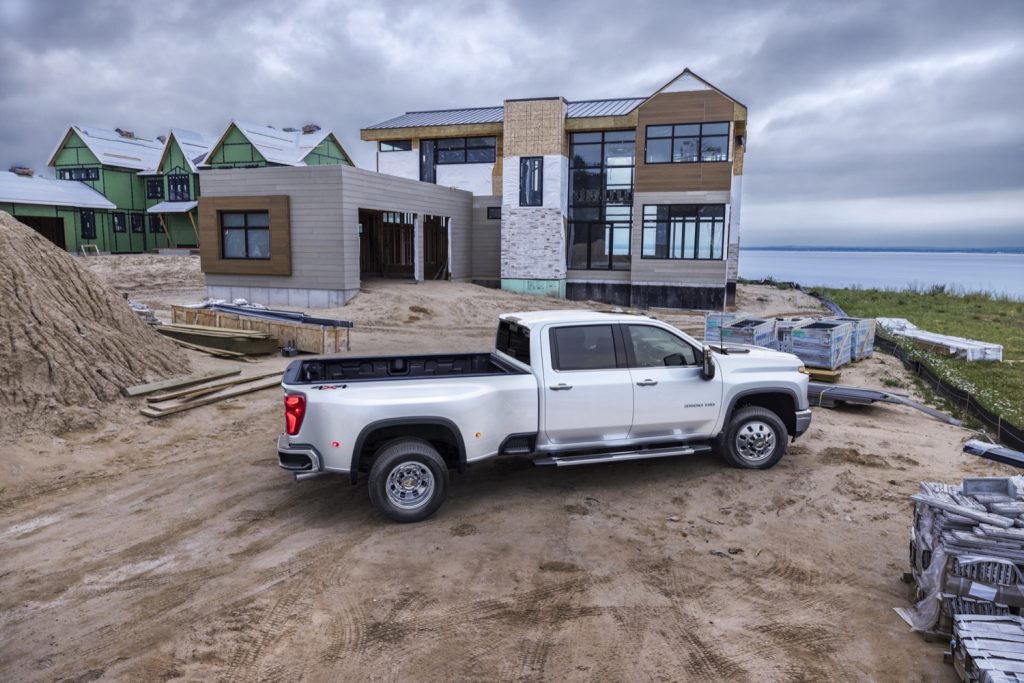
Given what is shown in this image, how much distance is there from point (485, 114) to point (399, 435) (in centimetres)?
3079

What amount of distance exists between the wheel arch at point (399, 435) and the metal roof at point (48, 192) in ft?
135

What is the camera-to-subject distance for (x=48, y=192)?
4116 centimetres

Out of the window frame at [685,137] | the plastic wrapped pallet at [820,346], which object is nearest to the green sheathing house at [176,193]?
the window frame at [685,137]

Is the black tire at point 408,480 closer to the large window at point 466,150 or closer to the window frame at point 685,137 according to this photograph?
the window frame at point 685,137

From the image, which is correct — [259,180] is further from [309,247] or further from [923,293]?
[923,293]

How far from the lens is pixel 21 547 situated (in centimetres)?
612

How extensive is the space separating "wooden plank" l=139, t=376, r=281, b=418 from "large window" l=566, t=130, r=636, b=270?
21.6 m

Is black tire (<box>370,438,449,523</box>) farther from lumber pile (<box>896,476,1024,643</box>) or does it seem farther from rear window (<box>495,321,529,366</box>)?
lumber pile (<box>896,476,1024,643</box>)

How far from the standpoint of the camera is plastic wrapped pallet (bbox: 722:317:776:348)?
602 inches

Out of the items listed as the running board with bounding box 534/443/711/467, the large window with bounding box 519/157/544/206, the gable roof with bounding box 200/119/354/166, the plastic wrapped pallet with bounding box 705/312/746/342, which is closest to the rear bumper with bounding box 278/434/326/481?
the running board with bounding box 534/443/711/467

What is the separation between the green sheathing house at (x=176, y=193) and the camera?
44125 mm

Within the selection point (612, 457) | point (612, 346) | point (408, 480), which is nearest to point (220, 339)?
point (408, 480)

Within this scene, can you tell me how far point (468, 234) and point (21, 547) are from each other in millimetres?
27512

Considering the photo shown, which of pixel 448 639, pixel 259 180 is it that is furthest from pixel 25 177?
pixel 448 639
